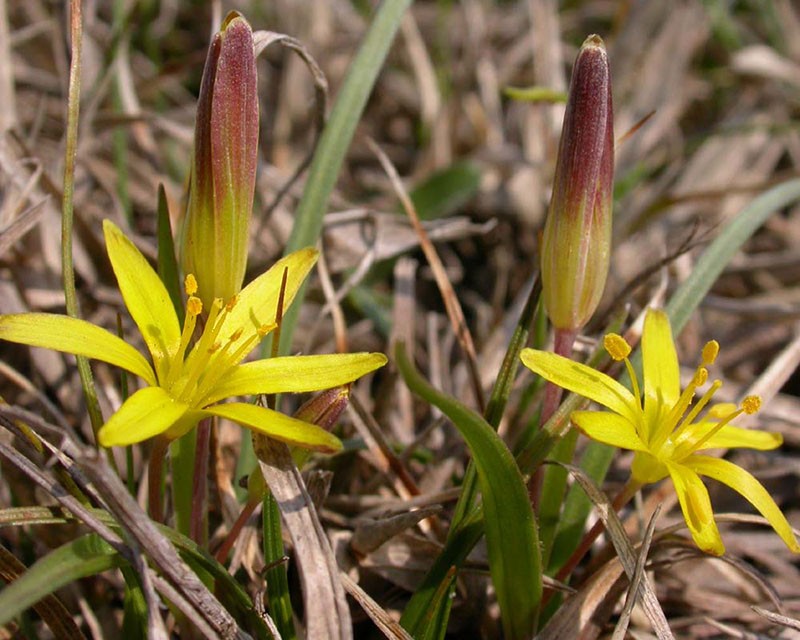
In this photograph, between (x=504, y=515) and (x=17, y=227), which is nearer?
(x=504, y=515)

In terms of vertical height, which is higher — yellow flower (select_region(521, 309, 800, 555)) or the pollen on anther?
the pollen on anther

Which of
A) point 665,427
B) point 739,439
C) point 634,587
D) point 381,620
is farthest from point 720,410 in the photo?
point 381,620

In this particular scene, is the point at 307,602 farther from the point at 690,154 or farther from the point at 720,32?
the point at 720,32

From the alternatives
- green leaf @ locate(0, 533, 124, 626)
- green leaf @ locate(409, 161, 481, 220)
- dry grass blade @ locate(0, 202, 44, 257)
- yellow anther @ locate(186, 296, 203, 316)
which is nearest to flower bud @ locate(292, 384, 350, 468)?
yellow anther @ locate(186, 296, 203, 316)

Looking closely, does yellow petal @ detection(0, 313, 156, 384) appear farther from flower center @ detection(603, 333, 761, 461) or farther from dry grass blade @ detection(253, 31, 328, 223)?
flower center @ detection(603, 333, 761, 461)

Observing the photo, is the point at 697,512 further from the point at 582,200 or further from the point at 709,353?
the point at 582,200

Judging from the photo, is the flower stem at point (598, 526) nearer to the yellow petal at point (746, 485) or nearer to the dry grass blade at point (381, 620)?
the yellow petal at point (746, 485)
